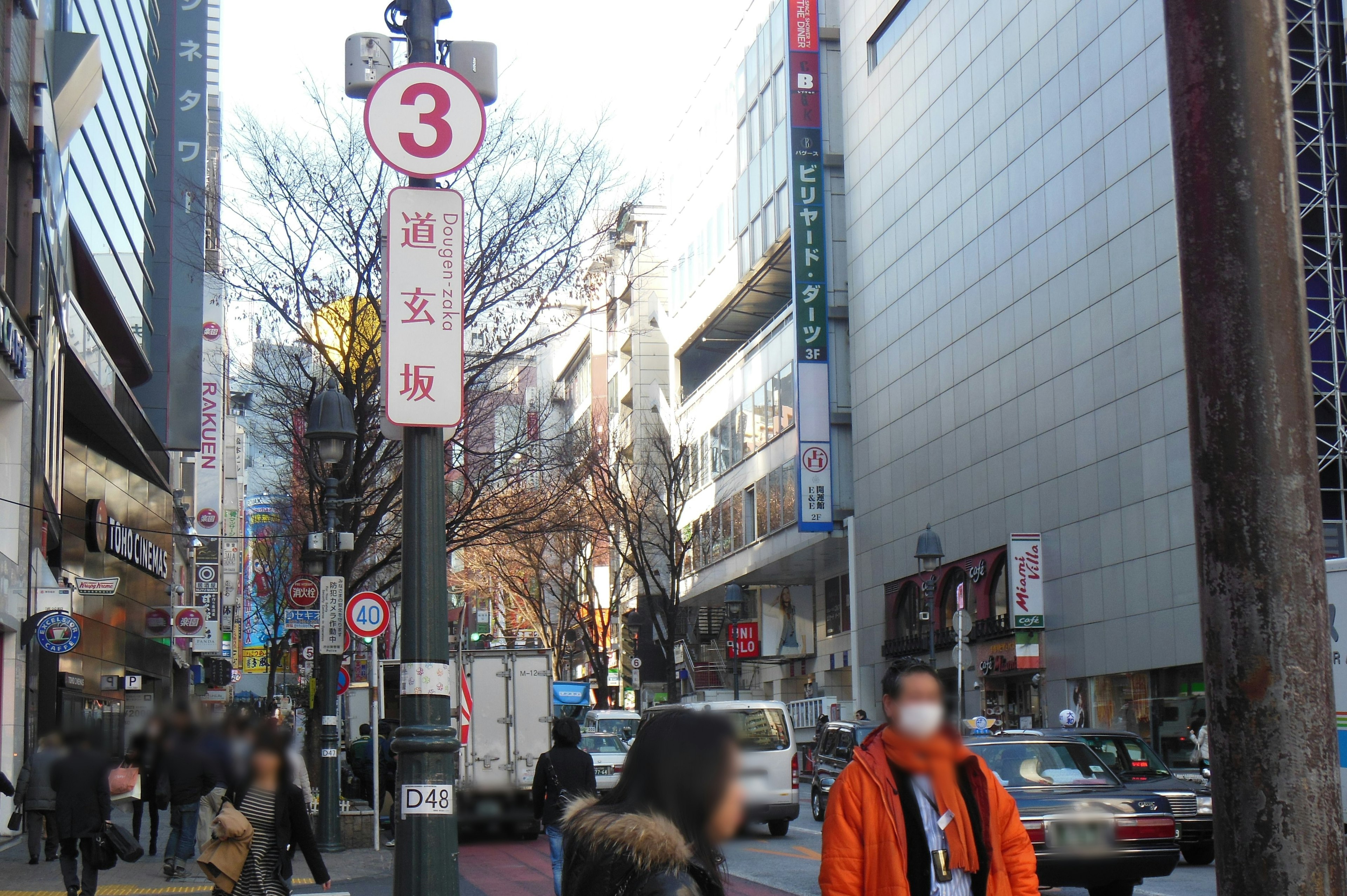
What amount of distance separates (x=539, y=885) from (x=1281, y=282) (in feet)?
43.6

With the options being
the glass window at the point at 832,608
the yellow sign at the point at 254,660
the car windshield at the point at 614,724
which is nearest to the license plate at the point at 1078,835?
the car windshield at the point at 614,724

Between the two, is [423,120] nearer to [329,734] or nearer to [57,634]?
[329,734]

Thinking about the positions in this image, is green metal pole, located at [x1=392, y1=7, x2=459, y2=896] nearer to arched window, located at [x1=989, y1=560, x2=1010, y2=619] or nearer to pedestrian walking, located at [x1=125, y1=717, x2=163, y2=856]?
pedestrian walking, located at [x1=125, y1=717, x2=163, y2=856]

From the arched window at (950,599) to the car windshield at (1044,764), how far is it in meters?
26.3

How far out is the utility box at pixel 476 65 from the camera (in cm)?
750

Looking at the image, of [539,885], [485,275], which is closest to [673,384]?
[485,275]

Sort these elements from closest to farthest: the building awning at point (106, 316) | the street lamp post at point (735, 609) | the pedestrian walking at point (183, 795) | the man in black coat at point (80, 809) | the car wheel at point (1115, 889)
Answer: the car wheel at point (1115, 889)
the man in black coat at point (80, 809)
the pedestrian walking at point (183, 795)
the building awning at point (106, 316)
the street lamp post at point (735, 609)

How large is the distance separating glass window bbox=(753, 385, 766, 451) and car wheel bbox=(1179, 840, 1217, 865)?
35.6m

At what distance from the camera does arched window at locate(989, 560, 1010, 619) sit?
122 ft

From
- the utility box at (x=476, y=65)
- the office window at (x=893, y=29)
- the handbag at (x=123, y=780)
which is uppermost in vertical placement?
the office window at (x=893, y=29)

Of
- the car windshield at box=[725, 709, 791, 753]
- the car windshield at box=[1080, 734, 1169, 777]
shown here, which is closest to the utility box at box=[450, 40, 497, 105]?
the car windshield at box=[1080, 734, 1169, 777]

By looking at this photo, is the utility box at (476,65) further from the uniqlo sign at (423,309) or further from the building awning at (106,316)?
the building awning at (106,316)

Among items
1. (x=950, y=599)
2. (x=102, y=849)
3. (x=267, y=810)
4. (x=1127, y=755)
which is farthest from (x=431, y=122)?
(x=950, y=599)

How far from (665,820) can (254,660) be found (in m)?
115
